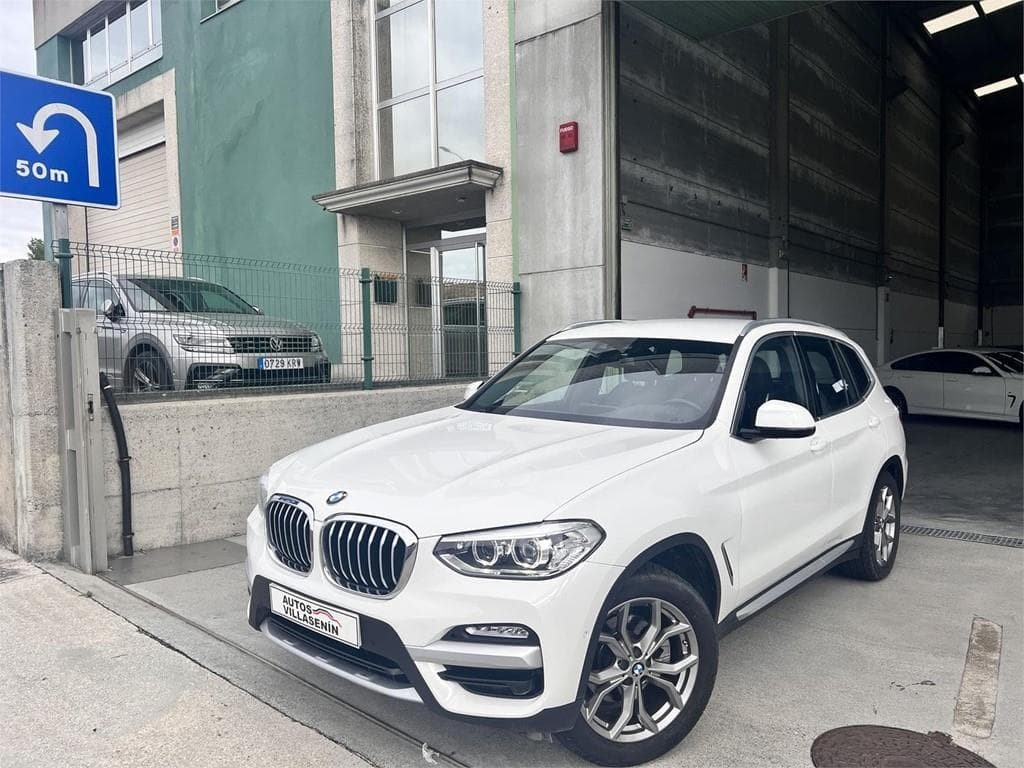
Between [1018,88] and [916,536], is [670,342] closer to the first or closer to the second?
[916,536]

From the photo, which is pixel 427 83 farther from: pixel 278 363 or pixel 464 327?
pixel 278 363

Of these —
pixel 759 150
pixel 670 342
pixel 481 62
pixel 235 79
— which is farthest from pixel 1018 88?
pixel 670 342

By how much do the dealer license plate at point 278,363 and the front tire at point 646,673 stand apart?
4831mm

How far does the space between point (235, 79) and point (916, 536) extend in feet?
47.2

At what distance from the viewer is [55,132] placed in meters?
5.21

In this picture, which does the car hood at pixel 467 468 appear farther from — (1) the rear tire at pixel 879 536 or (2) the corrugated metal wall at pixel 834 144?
(2) the corrugated metal wall at pixel 834 144

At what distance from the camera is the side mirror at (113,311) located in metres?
5.93

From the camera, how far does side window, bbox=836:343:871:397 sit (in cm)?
506

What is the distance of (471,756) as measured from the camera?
3.01 m

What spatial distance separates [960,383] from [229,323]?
12.6 m

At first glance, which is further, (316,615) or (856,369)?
(856,369)

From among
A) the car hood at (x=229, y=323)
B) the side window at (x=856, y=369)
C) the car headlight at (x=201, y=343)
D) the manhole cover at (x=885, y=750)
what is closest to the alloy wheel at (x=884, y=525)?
the side window at (x=856, y=369)

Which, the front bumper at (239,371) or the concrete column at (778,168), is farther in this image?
the concrete column at (778,168)

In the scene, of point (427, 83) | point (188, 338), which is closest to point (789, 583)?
point (188, 338)
